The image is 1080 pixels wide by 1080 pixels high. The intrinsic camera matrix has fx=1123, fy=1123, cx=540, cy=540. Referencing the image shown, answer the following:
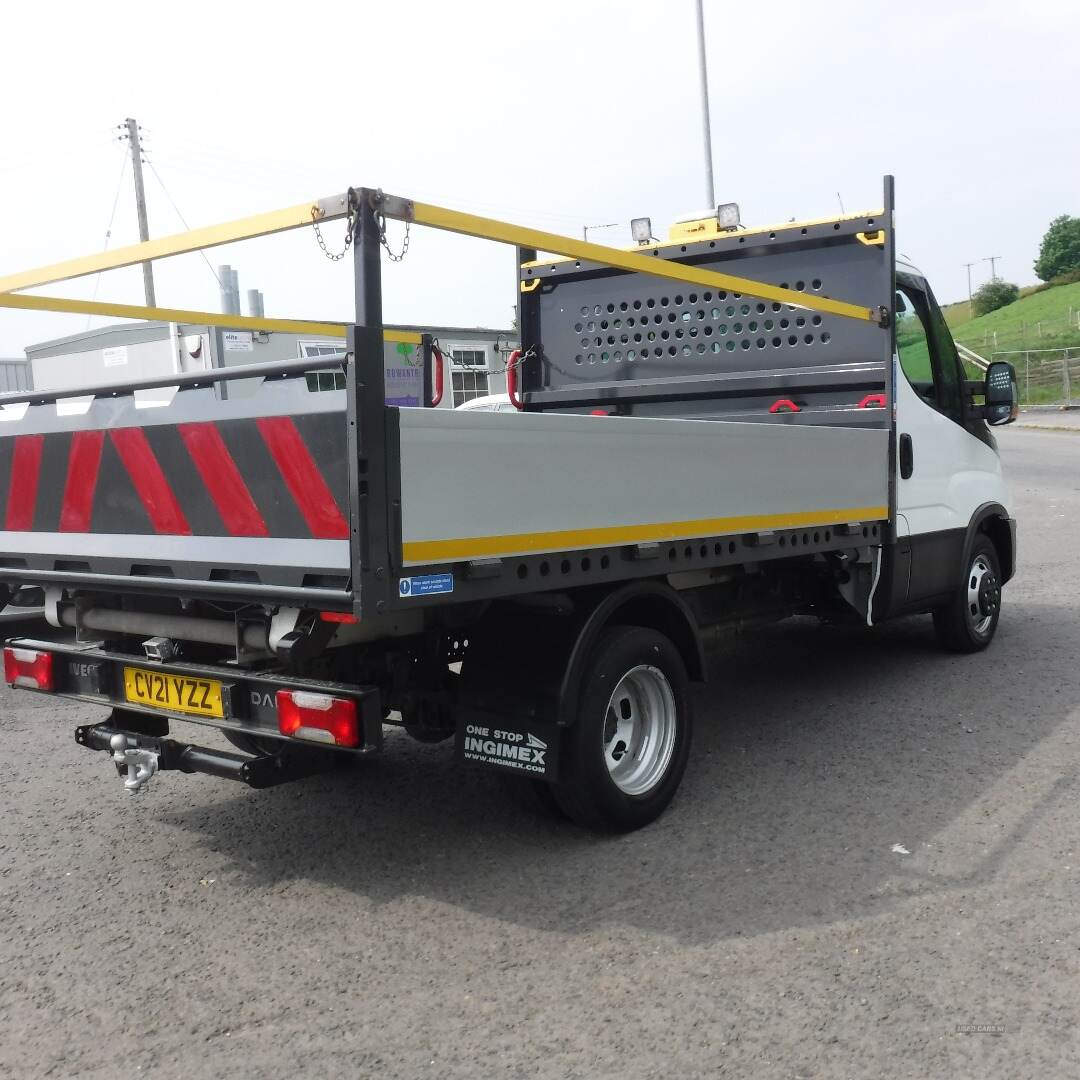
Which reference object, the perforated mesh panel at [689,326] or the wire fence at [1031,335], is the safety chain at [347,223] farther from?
the wire fence at [1031,335]

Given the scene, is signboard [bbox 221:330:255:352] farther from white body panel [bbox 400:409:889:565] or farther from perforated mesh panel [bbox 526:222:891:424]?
white body panel [bbox 400:409:889:565]

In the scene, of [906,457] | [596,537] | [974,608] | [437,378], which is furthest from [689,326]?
[596,537]

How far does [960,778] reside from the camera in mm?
4973

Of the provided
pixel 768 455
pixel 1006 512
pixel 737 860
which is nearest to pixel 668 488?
pixel 768 455

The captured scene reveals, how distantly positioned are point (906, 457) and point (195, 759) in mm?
4172

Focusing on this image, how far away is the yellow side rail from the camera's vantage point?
3311 millimetres

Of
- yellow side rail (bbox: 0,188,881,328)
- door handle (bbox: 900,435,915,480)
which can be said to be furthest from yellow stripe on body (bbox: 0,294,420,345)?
door handle (bbox: 900,435,915,480)

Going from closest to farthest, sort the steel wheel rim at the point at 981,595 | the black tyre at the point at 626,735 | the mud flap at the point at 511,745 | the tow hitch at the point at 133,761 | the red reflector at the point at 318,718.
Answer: the red reflector at the point at 318,718
the mud flap at the point at 511,745
the black tyre at the point at 626,735
the tow hitch at the point at 133,761
the steel wheel rim at the point at 981,595

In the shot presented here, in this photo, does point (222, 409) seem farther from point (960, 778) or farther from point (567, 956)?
point (960, 778)

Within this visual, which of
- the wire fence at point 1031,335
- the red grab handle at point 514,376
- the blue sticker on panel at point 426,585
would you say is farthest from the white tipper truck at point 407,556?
the wire fence at point 1031,335

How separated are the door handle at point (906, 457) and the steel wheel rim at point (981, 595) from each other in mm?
1291

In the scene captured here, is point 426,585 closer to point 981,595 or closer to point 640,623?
point 640,623

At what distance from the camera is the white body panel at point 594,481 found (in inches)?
133

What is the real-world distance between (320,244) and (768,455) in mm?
2266
